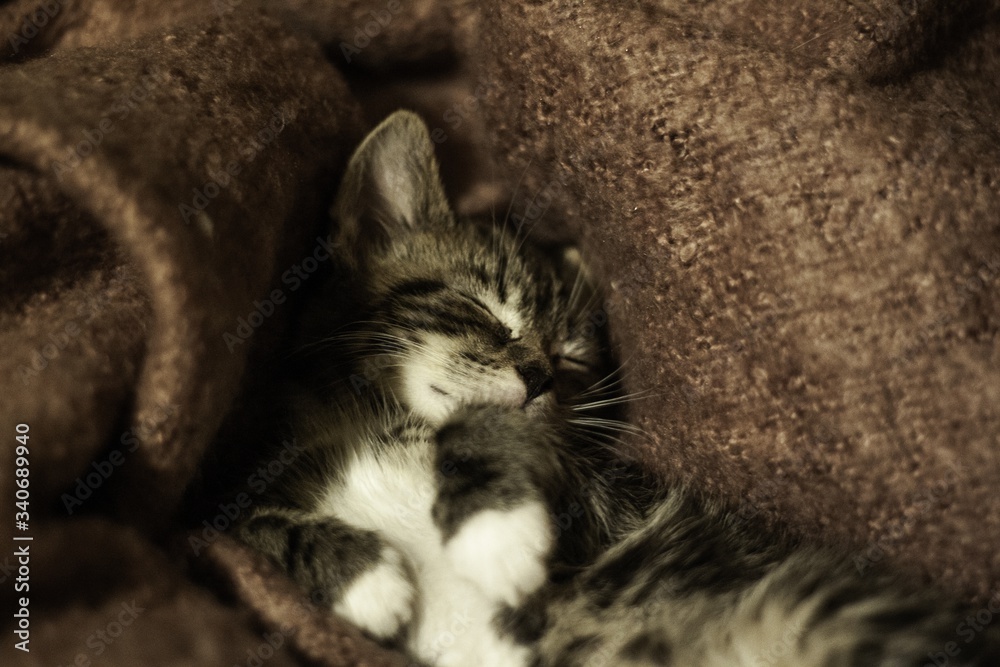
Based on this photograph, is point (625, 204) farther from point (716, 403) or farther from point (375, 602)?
point (375, 602)

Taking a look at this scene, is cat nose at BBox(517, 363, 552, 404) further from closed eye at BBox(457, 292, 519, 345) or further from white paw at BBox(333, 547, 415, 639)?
white paw at BBox(333, 547, 415, 639)

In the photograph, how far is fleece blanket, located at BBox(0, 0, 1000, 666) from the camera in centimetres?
98

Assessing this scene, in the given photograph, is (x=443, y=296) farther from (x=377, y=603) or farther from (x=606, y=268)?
(x=377, y=603)

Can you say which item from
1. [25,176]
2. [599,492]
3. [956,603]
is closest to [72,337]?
[25,176]

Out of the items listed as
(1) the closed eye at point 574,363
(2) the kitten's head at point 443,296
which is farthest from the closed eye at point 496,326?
(1) the closed eye at point 574,363

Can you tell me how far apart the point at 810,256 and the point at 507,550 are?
0.62m

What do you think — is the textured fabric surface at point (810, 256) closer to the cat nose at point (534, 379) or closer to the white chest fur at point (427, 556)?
the cat nose at point (534, 379)

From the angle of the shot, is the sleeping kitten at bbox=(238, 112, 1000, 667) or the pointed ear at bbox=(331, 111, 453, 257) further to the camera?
the pointed ear at bbox=(331, 111, 453, 257)

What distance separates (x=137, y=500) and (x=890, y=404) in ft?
3.48

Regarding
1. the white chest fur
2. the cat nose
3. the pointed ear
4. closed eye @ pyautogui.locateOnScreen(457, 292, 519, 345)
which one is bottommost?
the white chest fur

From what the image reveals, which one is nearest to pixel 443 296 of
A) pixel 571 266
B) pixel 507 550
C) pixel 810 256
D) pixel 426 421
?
pixel 426 421

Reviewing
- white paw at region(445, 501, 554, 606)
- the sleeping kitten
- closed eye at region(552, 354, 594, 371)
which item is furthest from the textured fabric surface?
white paw at region(445, 501, 554, 606)

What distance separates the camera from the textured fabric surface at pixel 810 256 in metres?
1.12

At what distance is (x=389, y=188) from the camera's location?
153 cm
